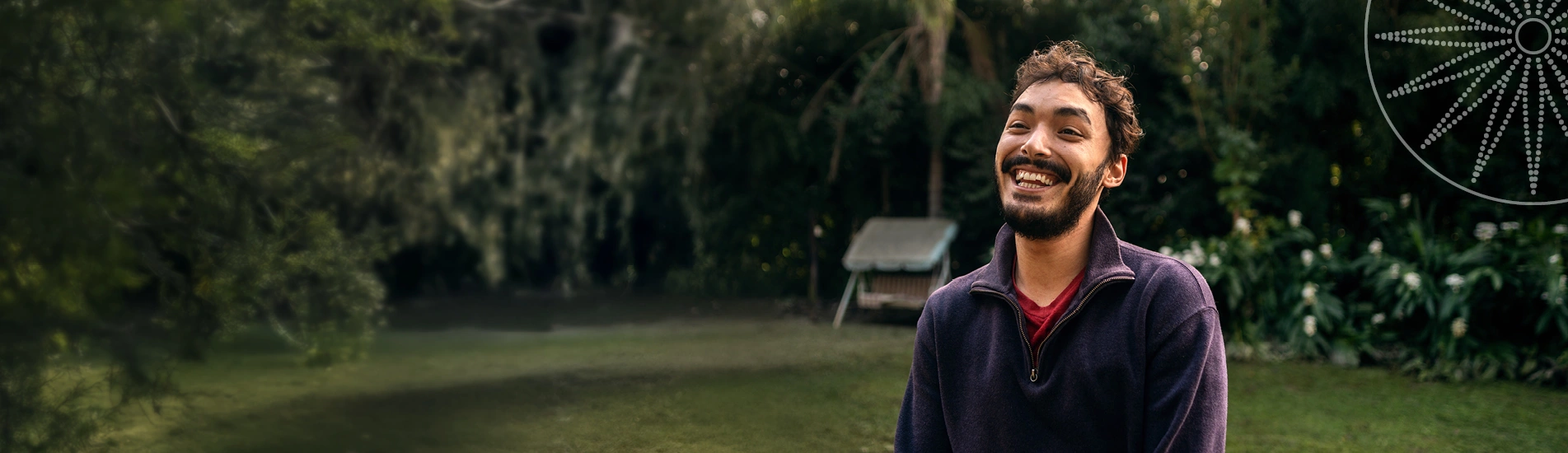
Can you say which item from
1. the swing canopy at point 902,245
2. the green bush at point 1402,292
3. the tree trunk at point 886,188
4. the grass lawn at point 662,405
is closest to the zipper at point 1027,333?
the grass lawn at point 662,405

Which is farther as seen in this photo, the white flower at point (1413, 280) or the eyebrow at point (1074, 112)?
the white flower at point (1413, 280)

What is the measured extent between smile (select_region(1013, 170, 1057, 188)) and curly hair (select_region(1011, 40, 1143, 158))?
0.31 ft

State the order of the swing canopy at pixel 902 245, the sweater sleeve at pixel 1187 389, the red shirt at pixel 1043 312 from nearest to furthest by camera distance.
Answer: the sweater sleeve at pixel 1187 389 → the red shirt at pixel 1043 312 → the swing canopy at pixel 902 245

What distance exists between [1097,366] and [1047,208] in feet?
0.63

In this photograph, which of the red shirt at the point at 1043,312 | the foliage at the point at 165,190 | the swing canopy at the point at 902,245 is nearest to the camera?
the red shirt at the point at 1043,312

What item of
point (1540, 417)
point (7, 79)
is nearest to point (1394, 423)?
point (1540, 417)

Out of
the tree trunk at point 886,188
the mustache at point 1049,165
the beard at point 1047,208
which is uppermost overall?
the mustache at point 1049,165

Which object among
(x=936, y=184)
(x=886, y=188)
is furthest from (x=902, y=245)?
(x=886, y=188)

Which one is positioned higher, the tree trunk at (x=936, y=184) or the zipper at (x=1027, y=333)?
the zipper at (x=1027, y=333)

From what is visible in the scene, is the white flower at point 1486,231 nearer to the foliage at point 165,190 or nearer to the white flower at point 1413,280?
the white flower at point 1413,280

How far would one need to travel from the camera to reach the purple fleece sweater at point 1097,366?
1.16 meters

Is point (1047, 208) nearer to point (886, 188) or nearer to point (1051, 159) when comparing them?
point (1051, 159)

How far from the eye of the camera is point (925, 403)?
135 centimetres

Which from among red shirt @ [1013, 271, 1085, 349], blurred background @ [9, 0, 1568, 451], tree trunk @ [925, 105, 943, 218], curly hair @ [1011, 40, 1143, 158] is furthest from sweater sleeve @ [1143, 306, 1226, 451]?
tree trunk @ [925, 105, 943, 218]
